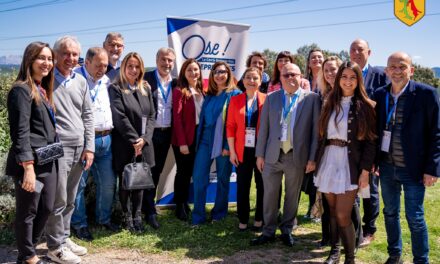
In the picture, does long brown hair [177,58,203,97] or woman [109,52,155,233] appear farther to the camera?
long brown hair [177,58,203,97]

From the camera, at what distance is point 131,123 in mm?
4855

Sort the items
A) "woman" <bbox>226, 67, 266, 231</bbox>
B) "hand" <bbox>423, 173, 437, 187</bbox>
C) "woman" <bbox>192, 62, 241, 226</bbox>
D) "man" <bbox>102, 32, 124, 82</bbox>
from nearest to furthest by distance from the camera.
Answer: "hand" <bbox>423, 173, 437, 187</bbox> → "woman" <bbox>226, 67, 266, 231</bbox> → "woman" <bbox>192, 62, 241, 226</bbox> → "man" <bbox>102, 32, 124, 82</bbox>

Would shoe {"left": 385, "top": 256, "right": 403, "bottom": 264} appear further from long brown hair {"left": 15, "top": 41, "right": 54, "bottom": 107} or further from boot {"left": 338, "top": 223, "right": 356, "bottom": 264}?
long brown hair {"left": 15, "top": 41, "right": 54, "bottom": 107}

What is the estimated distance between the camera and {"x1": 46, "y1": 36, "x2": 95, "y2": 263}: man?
3980 mm

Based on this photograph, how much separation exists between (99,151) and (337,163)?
257 centimetres

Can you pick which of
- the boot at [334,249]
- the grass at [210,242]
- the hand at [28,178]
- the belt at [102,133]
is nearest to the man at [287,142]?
the grass at [210,242]

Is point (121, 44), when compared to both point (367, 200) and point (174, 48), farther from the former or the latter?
point (367, 200)

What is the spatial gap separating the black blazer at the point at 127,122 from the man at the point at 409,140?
2.62m

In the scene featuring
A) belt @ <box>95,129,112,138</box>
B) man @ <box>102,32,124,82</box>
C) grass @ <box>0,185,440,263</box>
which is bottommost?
grass @ <box>0,185,440,263</box>

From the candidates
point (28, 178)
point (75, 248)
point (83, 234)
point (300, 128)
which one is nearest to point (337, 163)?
point (300, 128)

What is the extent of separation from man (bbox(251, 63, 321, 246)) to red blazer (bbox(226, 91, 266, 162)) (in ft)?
1.18

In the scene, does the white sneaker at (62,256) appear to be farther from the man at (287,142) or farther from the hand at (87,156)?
the man at (287,142)

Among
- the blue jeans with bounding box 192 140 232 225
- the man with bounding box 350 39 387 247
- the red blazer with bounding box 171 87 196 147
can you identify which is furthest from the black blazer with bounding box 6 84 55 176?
the man with bounding box 350 39 387 247

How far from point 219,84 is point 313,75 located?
1.43m
